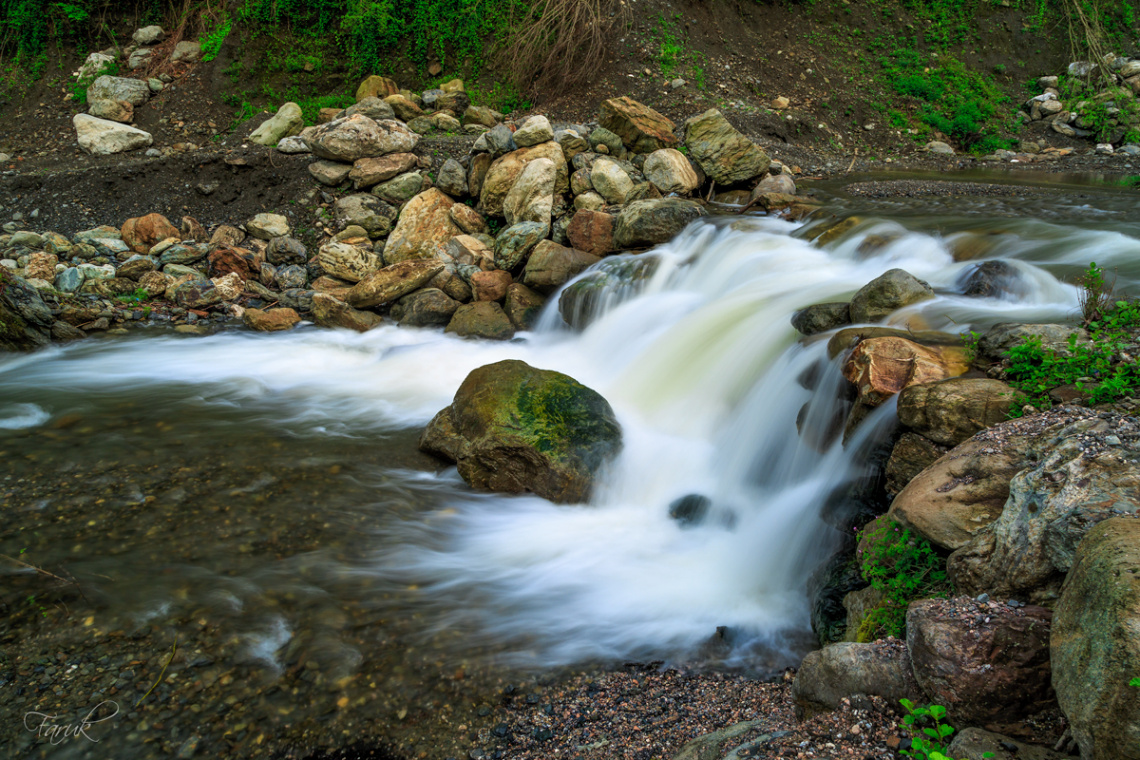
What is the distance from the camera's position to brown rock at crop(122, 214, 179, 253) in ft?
33.4

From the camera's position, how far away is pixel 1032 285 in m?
5.94

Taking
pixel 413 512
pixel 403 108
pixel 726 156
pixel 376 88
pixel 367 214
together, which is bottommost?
pixel 413 512

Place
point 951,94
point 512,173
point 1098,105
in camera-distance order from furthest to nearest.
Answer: point 951,94, point 1098,105, point 512,173

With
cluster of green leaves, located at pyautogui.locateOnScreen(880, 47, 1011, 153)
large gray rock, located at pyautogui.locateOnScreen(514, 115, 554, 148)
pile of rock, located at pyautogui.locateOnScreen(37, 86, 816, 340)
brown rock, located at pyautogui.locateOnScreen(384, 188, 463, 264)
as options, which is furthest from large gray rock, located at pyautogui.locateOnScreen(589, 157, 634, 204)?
cluster of green leaves, located at pyautogui.locateOnScreen(880, 47, 1011, 153)

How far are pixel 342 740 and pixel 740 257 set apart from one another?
6799 mm

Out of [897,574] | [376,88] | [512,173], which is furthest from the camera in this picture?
[376,88]

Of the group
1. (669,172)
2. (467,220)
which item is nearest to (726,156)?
(669,172)

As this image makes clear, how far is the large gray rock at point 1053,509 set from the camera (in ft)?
7.98

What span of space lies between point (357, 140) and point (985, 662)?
11128 mm

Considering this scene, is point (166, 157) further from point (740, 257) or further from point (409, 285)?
point (740, 257)

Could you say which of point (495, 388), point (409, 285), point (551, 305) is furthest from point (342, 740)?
point (409, 285)

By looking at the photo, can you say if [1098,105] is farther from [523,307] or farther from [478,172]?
[523,307]

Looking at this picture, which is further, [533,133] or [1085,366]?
[533,133]

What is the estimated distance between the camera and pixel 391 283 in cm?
939
